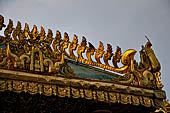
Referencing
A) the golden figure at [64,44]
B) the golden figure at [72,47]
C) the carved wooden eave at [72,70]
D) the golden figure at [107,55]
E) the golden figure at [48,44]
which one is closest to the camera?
the carved wooden eave at [72,70]

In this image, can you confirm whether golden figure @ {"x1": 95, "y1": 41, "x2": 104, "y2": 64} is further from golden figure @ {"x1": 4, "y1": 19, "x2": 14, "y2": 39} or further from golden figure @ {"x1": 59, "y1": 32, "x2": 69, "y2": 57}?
golden figure @ {"x1": 4, "y1": 19, "x2": 14, "y2": 39}

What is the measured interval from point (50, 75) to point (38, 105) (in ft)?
2.87

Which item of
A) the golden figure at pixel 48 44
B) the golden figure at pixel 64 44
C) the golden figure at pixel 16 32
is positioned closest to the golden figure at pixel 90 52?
the golden figure at pixel 64 44

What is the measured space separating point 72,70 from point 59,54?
55cm

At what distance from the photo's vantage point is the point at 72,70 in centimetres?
646

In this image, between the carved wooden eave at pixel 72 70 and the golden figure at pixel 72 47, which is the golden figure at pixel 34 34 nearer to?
the carved wooden eave at pixel 72 70

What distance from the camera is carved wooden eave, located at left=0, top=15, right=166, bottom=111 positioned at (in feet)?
19.3

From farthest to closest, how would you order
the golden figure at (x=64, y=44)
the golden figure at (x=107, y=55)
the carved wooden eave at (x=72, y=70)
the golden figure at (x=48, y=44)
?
the golden figure at (x=107, y=55) < the golden figure at (x=64, y=44) < the golden figure at (x=48, y=44) < the carved wooden eave at (x=72, y=70)

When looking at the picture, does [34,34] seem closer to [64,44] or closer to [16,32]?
[16,32]

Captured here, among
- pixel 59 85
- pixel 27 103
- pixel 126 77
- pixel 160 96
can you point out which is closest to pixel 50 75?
pixel 59 85

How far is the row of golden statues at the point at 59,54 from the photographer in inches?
244

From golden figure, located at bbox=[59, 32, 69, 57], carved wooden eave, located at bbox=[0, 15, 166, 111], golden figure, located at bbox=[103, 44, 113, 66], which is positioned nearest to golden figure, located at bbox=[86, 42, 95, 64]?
carved wooden eave, located at bbox=[0, 15, 166, 111]

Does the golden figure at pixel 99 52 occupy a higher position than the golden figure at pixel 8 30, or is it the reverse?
the golden figure at pixel 8 30

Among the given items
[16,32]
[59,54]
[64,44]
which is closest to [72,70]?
[59,54]
